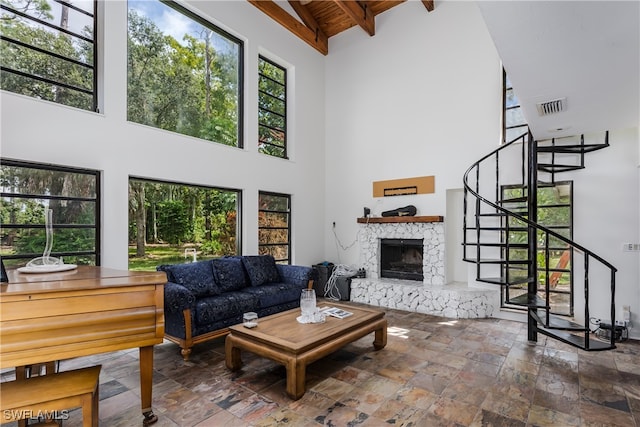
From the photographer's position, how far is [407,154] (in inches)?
235

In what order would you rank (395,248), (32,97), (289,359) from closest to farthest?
(289,359) < (32,97) < (395,248)

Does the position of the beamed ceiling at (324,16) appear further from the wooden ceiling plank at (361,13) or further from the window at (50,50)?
the window at (50,50)

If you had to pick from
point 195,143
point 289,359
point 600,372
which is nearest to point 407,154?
point 195,143

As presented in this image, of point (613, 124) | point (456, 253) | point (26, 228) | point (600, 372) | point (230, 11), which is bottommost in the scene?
point (600, 372)

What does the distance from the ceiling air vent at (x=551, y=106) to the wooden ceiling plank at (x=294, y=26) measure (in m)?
4.75

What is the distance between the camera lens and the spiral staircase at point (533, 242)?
3555 millimetres

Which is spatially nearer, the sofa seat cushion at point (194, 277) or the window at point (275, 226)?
the sofa seat cushion at point (194, 277)

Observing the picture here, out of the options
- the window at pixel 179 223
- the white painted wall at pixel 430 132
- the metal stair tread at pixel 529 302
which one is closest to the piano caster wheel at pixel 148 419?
the window at pixel 179 223

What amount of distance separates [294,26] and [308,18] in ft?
1.66

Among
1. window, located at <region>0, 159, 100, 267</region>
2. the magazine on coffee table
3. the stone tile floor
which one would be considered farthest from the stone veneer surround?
window, located at <region>0, 159, 100, 267</region>

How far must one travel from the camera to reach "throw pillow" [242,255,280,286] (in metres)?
4.66

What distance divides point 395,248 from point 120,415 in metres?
4.80

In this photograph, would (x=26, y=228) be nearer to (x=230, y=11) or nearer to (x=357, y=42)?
(x=230, y=11)

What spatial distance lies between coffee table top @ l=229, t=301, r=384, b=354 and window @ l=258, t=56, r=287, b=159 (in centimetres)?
364
